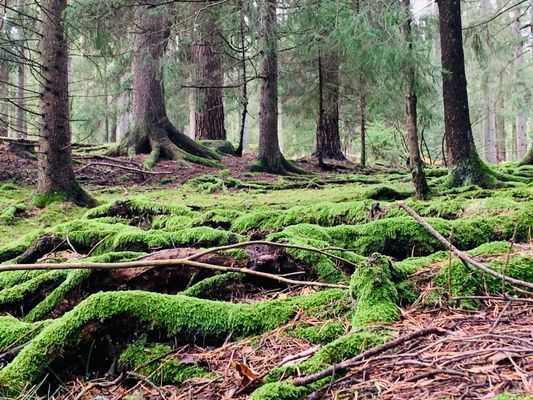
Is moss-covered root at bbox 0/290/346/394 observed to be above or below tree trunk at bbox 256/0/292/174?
below

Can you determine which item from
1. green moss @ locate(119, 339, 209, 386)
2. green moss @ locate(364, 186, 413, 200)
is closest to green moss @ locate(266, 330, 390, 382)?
green moss @ locate(119, 339, 209, 386)

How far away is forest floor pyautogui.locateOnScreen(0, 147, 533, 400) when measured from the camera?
5.24 ft

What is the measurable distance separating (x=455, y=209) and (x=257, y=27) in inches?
180

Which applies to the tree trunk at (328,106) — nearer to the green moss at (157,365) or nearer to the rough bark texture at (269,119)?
the rough bark texture at (269,119)

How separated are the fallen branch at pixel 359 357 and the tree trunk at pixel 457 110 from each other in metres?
4.40

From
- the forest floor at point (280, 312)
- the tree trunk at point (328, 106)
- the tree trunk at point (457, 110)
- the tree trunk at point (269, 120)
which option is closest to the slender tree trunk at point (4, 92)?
the forest floor at point (280, 312)

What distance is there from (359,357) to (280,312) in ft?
2.66

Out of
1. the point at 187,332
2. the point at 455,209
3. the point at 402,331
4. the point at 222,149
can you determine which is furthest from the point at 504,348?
the point at 222,149

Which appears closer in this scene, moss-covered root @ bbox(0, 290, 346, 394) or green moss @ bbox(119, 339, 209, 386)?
green moss @ bbox(119, 339, 209, 386)

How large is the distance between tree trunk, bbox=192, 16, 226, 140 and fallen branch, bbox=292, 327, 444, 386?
8913mm

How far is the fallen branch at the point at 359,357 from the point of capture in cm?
157

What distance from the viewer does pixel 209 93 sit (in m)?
12.3

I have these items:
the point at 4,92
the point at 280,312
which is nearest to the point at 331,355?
the point at 280,312

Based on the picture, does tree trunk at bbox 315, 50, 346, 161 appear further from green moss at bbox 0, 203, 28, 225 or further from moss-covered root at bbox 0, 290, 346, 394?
moss-covered root at bbox 0, 290, 346, 394
